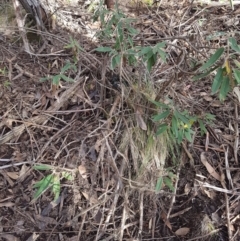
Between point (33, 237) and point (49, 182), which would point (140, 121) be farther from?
point (33, 237)

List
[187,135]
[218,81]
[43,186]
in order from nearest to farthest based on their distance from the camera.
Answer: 1. [218,81]
2. [43,186]
3. [187,135]

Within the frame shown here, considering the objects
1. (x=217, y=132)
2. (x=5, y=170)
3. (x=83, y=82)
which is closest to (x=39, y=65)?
(x=83, y=82)

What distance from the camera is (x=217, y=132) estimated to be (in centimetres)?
212

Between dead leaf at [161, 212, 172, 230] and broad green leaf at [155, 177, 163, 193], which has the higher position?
broad green leaf at [155, 177, 163, 193]

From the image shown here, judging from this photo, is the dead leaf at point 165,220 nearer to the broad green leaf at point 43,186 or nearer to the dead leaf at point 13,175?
the broad green leaf at point 43,186

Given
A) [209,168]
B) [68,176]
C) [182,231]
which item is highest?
[68,176]

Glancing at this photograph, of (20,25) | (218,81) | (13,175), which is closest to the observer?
(218,81)

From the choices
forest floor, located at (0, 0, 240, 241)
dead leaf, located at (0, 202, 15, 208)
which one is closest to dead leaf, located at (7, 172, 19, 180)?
forest floor, located at (0, 0, 240, 241)

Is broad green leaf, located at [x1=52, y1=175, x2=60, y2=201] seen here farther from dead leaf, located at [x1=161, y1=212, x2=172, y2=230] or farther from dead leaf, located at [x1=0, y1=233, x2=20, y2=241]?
dead leaf, located at [x1=161, y1=212, x2=172, y2=230]

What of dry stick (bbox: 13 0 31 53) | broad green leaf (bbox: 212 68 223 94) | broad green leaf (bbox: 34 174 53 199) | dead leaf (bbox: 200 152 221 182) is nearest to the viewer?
broad green leaf (bbox: 212 68 223 94)

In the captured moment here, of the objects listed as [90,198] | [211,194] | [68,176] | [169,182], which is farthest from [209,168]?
[68,176]

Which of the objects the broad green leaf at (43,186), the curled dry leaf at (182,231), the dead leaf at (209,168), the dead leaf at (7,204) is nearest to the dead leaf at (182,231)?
the curled dry leaf at (182,231)

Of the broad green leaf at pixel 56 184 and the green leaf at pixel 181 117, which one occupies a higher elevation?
the green leaf at pixel 181 117

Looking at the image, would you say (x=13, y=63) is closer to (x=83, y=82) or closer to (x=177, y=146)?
(x=83, y=82)
